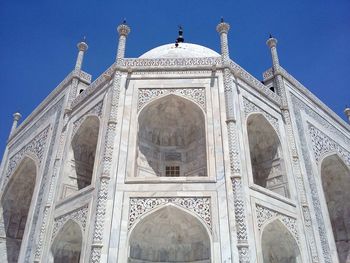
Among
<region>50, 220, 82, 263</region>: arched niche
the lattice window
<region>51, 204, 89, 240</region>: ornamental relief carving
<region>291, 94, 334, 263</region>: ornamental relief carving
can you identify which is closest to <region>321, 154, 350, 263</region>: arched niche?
<region>291, 94, 334, 263</region>: ornamental relief carving

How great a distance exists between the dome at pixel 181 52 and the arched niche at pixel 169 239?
759cm

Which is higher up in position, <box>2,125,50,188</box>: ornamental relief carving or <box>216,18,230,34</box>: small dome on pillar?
<box>216,18,230,34</box>: small dome on pillar

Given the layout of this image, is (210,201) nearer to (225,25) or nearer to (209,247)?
(209,247)

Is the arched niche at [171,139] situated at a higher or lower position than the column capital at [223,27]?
lower

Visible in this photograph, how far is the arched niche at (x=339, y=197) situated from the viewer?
46.4ft

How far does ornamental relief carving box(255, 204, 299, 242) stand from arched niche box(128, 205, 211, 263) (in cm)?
155

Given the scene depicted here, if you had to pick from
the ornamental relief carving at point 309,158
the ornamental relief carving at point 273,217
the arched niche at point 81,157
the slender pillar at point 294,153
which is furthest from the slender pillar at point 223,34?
the ornamental relief carving at point 273,217

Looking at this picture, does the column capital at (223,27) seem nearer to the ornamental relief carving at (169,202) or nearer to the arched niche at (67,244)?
the ornamental relief carving at (169,202)

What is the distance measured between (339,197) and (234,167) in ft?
26.1

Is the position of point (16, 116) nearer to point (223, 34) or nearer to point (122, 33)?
point (122, 33)

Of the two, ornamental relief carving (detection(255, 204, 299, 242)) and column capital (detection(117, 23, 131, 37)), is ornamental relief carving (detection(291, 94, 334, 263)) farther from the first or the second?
column capital (detection(117, 23, 131, 37))

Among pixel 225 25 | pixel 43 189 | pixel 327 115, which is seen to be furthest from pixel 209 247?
pixel 327 115

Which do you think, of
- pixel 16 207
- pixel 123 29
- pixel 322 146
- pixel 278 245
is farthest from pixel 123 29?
pixel 16 207

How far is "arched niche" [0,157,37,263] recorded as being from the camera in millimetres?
Answer: 14312
